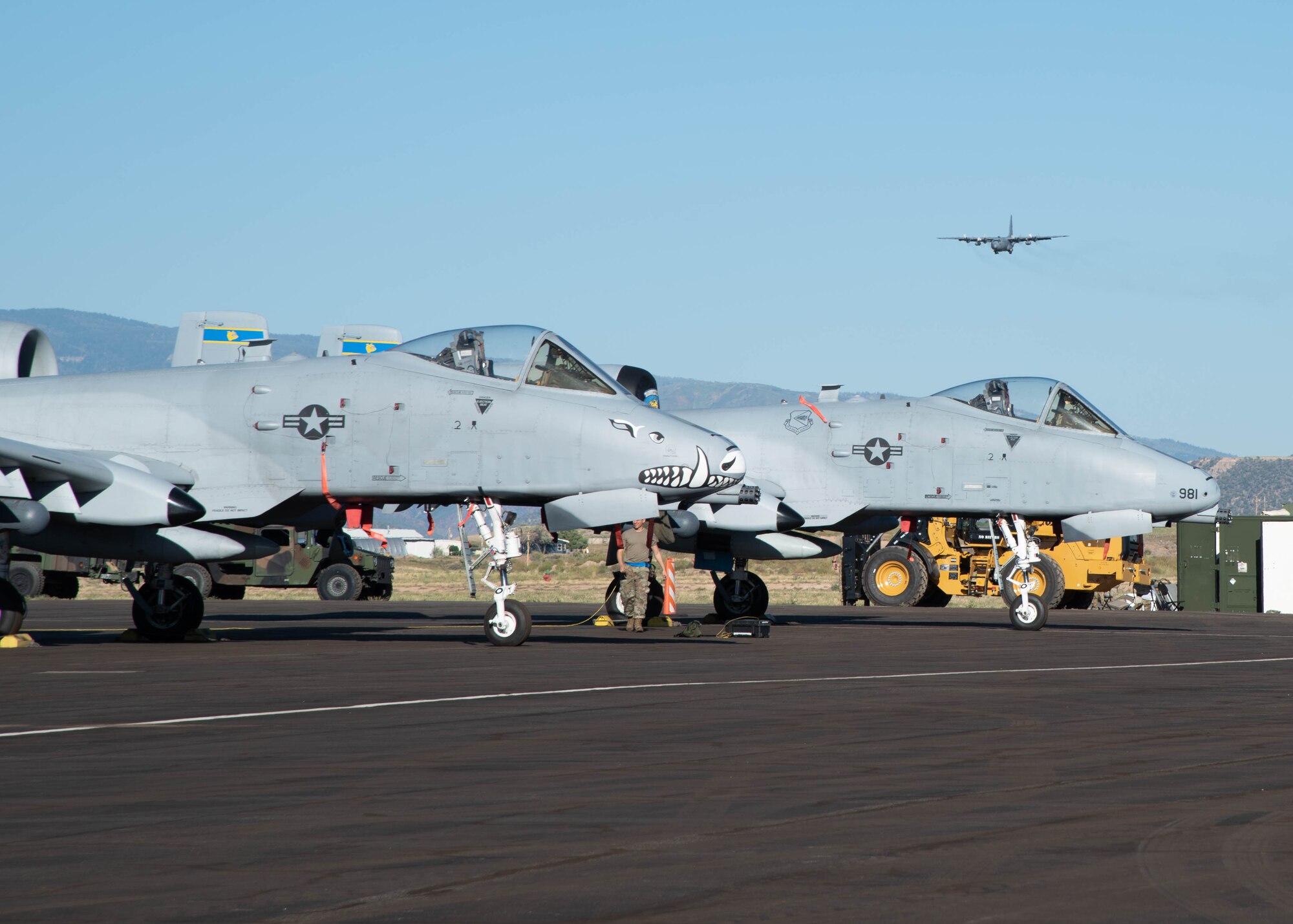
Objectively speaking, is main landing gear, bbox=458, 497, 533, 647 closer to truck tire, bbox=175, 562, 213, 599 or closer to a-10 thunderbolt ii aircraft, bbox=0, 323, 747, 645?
a-10 thunderbolt ii aircraft, bbox=0, 323, 747, 645

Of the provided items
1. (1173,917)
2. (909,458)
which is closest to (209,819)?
(1173,917)

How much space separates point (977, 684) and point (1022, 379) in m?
12.6

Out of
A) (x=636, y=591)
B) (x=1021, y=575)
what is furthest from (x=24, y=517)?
(x=1021, y=575)

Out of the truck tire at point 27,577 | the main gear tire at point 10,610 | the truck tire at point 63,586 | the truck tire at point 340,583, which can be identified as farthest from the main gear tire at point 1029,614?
the truck tire at point 63,586

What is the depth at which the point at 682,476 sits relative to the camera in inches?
677

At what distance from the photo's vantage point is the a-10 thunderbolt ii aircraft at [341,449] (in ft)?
56.6

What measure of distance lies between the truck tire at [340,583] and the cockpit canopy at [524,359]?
22767mm

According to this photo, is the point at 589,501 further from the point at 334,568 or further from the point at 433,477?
the point at 334,568

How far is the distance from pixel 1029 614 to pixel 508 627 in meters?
9.22

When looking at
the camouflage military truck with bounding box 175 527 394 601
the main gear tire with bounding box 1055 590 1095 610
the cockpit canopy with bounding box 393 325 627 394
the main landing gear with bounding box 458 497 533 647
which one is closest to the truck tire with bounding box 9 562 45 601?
the camouflage military truck with bounding box 175 527 394 601

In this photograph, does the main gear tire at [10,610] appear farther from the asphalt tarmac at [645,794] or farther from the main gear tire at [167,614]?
the asphalt tarmac at [645,794]

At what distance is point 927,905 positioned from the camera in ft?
15.2

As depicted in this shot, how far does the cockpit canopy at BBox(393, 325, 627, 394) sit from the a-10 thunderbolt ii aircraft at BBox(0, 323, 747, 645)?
23 mm

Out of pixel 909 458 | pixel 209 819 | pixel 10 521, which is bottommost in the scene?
pixel 209 819
